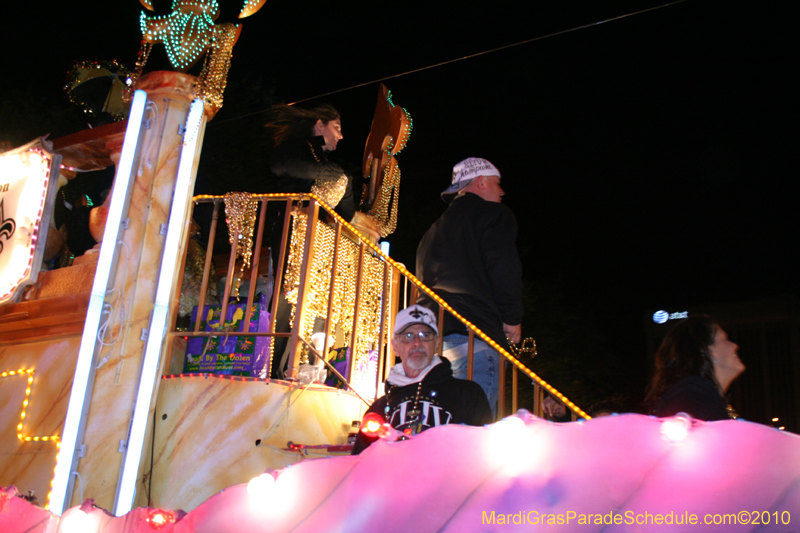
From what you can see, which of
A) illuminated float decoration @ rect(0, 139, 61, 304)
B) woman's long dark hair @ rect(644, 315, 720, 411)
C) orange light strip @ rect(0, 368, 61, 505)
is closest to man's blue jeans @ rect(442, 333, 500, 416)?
woman's long dark hair @ rect(644, 315, 720, 411)

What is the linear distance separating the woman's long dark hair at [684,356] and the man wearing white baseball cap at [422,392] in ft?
2.48

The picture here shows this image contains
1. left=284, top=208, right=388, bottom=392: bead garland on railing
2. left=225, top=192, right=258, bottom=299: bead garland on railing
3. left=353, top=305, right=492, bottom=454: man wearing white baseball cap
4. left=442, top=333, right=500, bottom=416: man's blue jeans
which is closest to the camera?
left=353, top=305, right=492, bottom=454: man wearing white baseball cap

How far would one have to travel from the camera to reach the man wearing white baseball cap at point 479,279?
3.39m

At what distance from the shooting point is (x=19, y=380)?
4250 millimetres

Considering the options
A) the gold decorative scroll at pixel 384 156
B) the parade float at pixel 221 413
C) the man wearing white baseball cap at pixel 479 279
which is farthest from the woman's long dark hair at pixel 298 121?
the man wearing white baseball cap at pixel 479 279

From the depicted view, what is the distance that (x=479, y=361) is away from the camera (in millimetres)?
3342

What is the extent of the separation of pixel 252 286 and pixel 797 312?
16223mm

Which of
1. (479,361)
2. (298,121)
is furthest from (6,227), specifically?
(479,361)

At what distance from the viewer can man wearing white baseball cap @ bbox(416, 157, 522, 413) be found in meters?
3.39

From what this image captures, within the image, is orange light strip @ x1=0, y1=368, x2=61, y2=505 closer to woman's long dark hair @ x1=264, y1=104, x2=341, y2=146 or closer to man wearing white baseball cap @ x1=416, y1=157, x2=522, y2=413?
man wearing white baseball cap @ x1=416, y1=157, x2=522, y2=413

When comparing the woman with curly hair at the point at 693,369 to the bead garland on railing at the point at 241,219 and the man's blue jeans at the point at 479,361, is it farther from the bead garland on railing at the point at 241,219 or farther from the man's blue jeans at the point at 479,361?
the bead garland on railing at the point at 241,219

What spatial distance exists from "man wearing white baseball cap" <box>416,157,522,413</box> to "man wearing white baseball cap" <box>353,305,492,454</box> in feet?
1.02

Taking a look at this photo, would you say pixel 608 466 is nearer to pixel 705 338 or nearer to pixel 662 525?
pixel 662 525

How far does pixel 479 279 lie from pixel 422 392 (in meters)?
0.87
